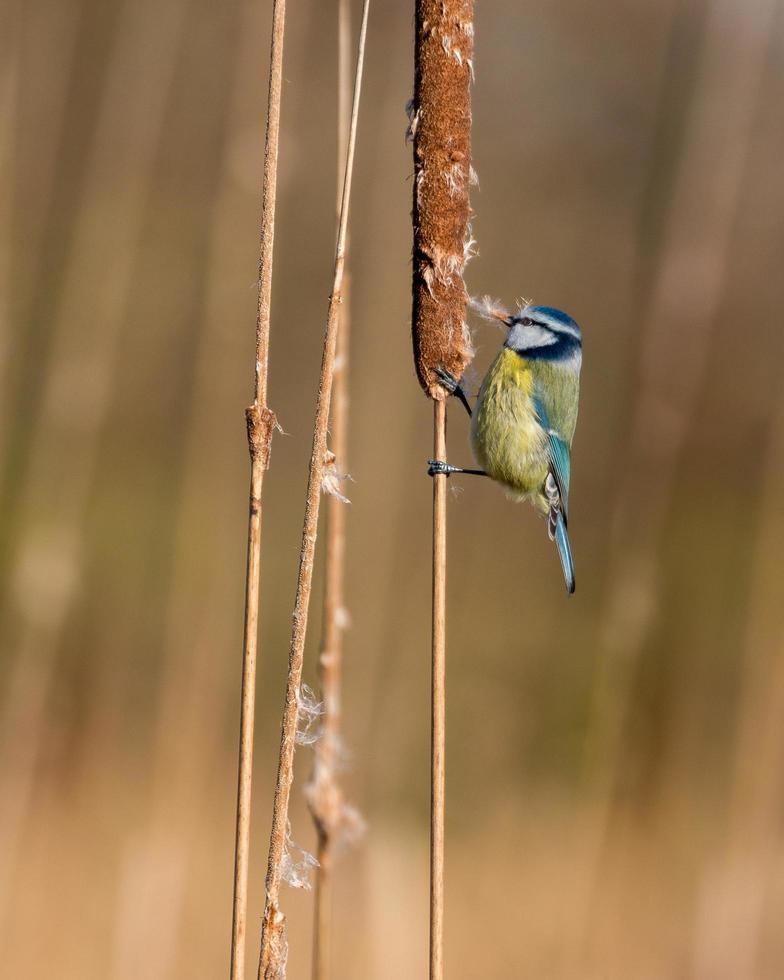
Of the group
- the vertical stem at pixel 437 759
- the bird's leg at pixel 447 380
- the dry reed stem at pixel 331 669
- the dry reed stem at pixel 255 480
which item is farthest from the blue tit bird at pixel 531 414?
the dry reed stem at pixel 255 480

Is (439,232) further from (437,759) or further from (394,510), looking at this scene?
(394,510)

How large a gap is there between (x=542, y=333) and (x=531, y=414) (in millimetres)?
128

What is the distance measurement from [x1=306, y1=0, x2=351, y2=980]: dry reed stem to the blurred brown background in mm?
188

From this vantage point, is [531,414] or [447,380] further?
[531,414]

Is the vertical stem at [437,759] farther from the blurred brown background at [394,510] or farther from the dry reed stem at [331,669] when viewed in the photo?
the blurred brown background at [394,510]

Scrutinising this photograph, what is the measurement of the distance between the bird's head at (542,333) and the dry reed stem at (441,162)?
0.58 meters

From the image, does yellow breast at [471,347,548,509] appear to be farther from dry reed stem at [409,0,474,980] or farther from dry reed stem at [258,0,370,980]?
dry reed stem at [258,0,370,980]

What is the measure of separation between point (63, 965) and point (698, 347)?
1589 mm

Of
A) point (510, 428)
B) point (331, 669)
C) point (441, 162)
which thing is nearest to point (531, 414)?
point (510, 428)

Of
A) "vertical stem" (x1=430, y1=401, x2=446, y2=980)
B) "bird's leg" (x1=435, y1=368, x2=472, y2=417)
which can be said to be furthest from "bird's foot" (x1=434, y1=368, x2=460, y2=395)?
"vertical stem" (x1=430, y1=401, x2=446, y2=980)

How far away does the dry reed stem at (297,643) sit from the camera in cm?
81

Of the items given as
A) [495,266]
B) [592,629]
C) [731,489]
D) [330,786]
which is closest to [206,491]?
[495,266]

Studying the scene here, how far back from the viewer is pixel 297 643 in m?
Result: 0.81

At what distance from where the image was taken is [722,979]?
1.80 meters
